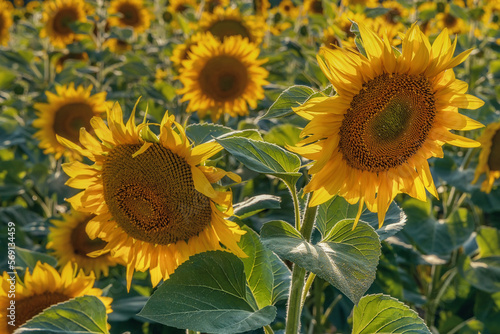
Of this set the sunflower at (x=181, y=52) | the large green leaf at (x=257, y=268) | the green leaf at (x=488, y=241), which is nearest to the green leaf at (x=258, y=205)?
the large green leaf at (x=257, y=268)

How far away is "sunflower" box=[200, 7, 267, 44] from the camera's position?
10.5ft

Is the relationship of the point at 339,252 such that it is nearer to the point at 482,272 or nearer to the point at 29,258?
the point at 29,258

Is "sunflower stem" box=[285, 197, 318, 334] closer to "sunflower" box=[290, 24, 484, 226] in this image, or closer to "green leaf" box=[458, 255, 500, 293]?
"sunflower" box=[290, 24, 484, 226]

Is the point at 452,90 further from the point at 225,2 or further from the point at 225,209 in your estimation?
the point at 225,2

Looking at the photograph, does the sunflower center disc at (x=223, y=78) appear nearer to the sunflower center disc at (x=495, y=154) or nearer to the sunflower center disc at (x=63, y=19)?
the sunflower center disc at (x=495, y=154)

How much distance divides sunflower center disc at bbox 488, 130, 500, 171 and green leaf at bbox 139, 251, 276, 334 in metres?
1.48

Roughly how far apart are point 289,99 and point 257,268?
0.35 meters

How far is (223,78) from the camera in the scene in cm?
253

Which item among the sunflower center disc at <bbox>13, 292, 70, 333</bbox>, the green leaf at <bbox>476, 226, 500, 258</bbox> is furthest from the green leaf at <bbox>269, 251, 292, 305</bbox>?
the green leaf at <bbox>476, 226, 500, 258</bbox>

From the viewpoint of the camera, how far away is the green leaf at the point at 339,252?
2.65ft

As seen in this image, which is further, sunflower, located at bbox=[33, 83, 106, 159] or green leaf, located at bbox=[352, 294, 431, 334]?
sunflower, located at bbox=[33, 83, 106, 159]

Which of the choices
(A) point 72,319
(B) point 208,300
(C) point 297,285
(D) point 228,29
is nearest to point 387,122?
(C) point 297,285

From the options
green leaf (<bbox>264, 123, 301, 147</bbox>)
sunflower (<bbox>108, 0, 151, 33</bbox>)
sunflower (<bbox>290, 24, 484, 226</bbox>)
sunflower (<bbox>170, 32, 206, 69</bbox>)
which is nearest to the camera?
sunflower (<bbox>290, 24, 484, 226</bbox>)

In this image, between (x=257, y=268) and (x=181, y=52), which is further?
(x=181, y=52)
